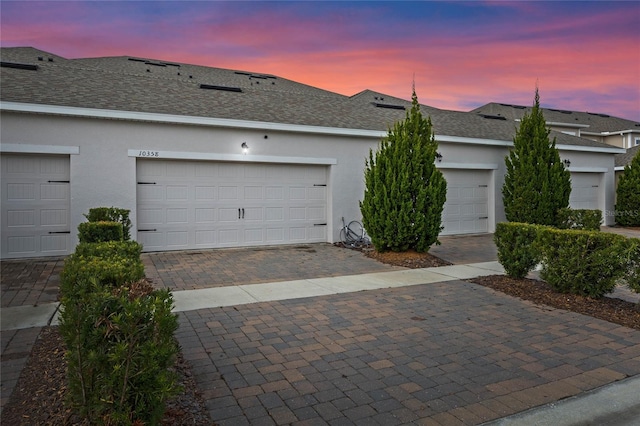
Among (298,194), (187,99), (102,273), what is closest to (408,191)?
(298,194)

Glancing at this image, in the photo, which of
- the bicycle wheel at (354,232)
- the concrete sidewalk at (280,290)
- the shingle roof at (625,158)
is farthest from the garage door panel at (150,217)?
the shingle roof at (625,158)

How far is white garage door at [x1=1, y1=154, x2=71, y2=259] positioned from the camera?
931cm

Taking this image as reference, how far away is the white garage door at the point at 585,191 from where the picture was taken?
16867 mm

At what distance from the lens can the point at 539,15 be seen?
10.7 meters

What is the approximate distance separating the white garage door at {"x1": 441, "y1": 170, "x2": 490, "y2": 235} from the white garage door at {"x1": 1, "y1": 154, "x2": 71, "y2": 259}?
10922 mm

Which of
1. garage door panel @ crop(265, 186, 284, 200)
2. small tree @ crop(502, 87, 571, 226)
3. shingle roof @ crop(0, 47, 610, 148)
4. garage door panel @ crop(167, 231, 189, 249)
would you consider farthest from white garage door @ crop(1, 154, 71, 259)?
small tree @ crop(502, 87, 571, 226)

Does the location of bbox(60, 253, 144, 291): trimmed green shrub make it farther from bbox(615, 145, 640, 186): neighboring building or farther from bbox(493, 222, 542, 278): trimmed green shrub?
bbox(615, 145, 640, 186): neighboring building

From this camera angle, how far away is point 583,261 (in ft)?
20.0

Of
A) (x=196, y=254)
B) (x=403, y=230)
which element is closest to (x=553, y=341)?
(x=403, y=230)

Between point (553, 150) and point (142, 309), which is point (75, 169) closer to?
point (142, 309)

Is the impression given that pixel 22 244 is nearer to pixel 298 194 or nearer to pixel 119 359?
pixel 298 194

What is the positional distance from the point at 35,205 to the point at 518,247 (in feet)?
33.0

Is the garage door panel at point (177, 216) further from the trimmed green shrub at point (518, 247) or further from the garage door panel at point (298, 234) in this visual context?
the trimmed green shrub at point (518, 247)

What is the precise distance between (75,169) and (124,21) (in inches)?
168
